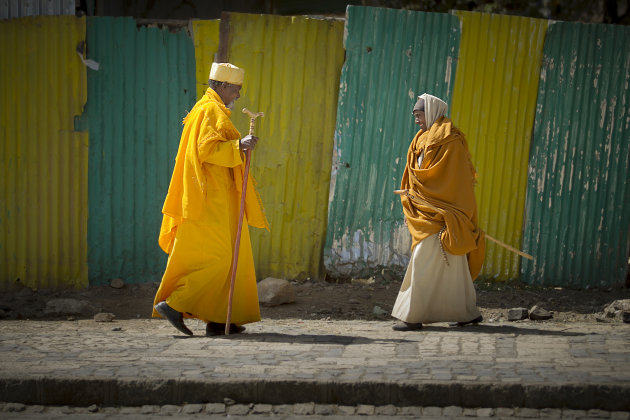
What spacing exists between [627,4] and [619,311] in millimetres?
7059

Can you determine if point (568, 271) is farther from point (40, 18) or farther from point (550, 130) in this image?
point (40, 18)

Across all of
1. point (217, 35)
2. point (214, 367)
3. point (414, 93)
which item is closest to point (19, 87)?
point (217, 35)

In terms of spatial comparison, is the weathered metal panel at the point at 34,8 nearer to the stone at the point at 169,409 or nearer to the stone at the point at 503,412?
the stone at the point at 169,409

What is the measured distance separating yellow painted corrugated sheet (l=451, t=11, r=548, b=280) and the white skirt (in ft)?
7.39

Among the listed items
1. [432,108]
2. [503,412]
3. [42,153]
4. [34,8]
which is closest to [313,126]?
[432,108]

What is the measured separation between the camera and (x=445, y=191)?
243 inches

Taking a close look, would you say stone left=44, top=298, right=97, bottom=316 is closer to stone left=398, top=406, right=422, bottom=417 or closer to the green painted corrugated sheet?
the green painted corrugated sheet

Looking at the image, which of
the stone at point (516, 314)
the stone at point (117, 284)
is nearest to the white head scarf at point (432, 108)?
the stone at point (516, 314)

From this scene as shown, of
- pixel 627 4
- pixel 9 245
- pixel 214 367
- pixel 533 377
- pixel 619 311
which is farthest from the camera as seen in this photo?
pixel 627 4

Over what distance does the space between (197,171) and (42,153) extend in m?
3.02

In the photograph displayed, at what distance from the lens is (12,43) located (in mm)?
8102

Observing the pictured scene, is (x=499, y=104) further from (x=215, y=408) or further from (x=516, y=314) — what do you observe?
(x=215, y=408)

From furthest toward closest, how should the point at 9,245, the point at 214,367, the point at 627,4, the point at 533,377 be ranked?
1. the point at 627,4
2. the point at 9,245
3. the point at 214,367
4. the point at 533,377

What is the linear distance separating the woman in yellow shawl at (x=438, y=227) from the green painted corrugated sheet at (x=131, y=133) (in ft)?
9.36
